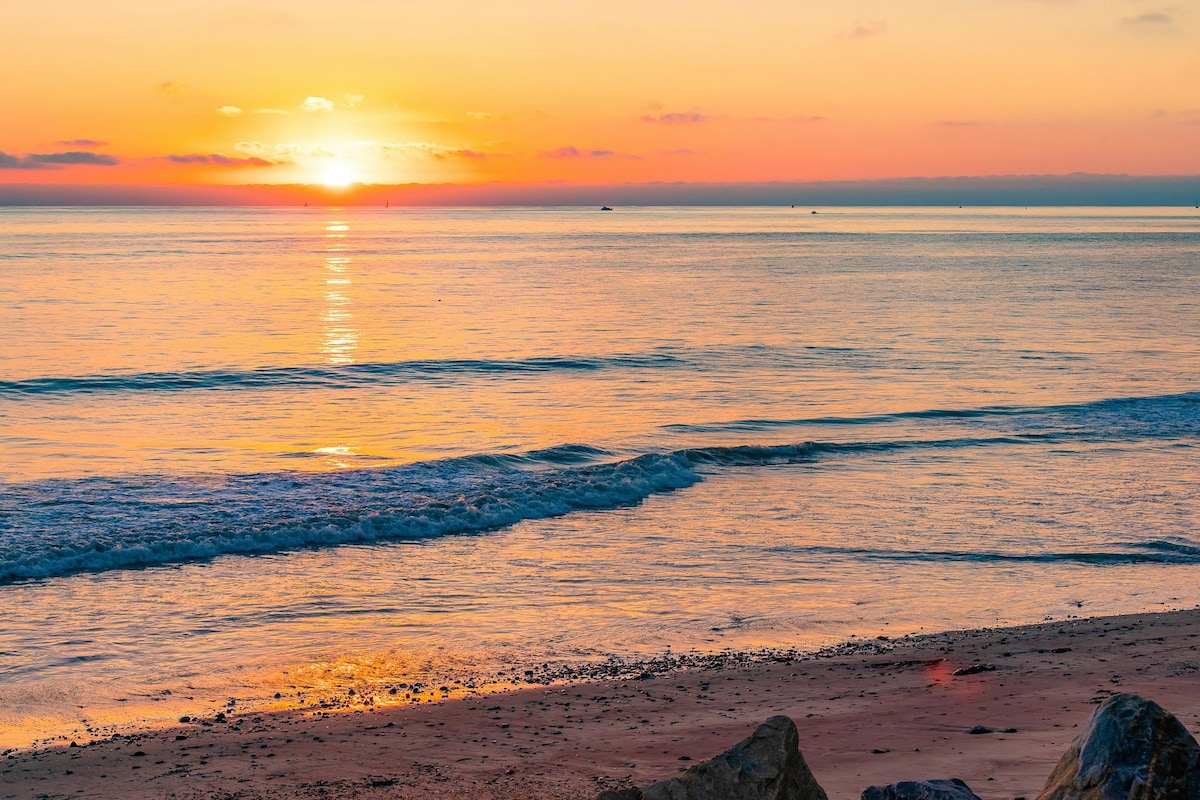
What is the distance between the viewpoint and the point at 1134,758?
4.64 metres

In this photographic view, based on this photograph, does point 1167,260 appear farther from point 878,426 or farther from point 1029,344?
point 878,426

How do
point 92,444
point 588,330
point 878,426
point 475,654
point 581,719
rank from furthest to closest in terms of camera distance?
point 588,330 → point 878,426 → point 92,444 → point 475,654 → point 581,719

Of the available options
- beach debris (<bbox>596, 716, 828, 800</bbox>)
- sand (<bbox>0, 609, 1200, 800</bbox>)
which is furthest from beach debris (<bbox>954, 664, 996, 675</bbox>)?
beach debris (<bbox>596, 716, 828, 800</bbox>)

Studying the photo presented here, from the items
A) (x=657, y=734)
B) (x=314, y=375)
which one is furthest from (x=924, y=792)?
(x=314, y=375)

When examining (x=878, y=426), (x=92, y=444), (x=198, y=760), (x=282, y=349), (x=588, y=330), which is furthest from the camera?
(x=588, y=330)

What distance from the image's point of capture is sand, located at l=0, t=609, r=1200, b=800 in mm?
8125

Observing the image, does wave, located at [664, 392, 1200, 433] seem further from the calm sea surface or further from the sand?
the sand

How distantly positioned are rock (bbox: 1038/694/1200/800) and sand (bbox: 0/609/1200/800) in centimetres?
263

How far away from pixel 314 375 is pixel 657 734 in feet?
95.8

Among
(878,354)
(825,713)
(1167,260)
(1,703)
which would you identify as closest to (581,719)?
(825,713)

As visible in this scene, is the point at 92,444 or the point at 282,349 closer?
the point at 92,444

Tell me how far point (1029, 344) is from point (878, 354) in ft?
24.0

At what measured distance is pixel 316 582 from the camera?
15.2 m

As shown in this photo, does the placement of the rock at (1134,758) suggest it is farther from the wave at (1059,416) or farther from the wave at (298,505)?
the wave at (1059,416)
